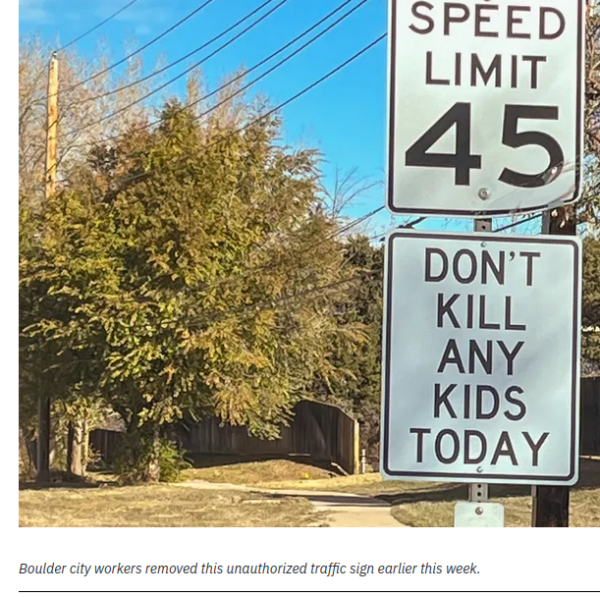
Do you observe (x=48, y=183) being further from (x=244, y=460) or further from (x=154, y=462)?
(x=244, y=460)

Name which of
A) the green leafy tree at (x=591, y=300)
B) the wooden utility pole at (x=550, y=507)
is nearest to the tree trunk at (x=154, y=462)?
the green leafy tree at (x=591, y=300)

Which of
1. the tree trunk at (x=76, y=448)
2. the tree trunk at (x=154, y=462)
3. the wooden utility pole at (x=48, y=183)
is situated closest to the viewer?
the wooden utility pole at (x=48, y=183)

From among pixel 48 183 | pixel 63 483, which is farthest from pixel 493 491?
pixel 48 183

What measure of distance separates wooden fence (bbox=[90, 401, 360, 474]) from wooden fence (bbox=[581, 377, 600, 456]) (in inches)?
105

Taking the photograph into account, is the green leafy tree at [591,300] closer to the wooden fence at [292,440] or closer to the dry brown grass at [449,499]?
the dry brown grass at [449,499]

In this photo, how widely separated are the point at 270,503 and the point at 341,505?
1.78ft

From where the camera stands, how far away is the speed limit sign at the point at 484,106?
1596mm

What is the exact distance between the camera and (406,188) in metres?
1.61

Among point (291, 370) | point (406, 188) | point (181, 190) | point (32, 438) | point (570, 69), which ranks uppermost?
point (181, 190)

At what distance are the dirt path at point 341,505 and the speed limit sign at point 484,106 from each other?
3676 millimetres

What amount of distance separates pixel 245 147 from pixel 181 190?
81cm

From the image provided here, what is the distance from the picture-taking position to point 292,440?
33.1 ft
